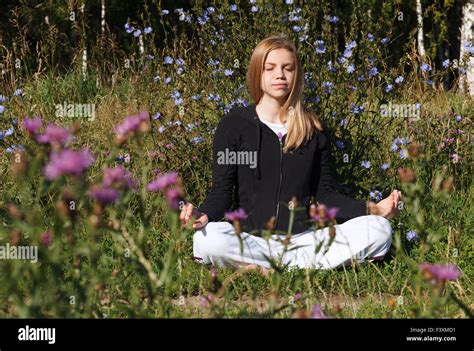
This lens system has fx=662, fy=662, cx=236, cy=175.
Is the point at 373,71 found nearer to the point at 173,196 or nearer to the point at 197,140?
the point at 197,140

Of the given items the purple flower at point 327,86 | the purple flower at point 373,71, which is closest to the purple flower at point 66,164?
the purple flower at point 327,86

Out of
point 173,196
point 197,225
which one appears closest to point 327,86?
point 197,225

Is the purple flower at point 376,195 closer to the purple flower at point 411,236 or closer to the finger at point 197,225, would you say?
the purple flower at point 411,236

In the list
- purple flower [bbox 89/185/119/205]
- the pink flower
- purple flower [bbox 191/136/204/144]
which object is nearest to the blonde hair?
purple flower [bbox 191/136/204/144]

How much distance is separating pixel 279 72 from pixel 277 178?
18.7 inches

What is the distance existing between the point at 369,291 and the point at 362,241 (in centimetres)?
26

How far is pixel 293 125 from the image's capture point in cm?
299

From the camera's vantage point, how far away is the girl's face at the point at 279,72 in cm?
295

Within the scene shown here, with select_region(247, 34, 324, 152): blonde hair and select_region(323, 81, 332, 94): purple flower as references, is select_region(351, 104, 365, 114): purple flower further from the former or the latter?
select_region(247, 34, 324, 152): blonde hair

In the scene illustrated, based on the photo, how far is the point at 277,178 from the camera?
2.99 metres

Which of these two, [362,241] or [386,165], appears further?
[386,165]

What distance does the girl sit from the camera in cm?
287
